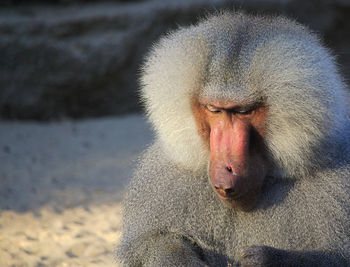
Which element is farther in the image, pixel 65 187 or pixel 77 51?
pixel 77 51

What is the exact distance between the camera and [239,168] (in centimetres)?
270

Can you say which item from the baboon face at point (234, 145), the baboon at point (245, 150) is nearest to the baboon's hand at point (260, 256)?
the baboon at point (245, 150)

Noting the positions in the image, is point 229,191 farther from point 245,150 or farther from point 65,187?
point 65,187

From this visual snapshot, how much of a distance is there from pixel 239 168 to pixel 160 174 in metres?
0.66

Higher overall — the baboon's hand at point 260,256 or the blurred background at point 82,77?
the blurred background at point 82,77

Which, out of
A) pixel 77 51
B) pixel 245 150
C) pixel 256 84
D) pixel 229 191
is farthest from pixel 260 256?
pixel 77 51

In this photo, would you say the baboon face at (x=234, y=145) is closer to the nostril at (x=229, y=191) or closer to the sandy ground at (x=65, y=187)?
the nostril at (x=229, y=191)

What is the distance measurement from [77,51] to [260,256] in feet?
16.9

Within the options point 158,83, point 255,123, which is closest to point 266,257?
point 255,123

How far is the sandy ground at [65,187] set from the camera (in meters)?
4.26

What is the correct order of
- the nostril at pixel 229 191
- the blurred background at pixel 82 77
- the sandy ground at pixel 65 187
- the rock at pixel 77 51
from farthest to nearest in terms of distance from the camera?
the rock at pixel 77 51, the blurred background at pixel 82 77, the sandy ground at pixel 65 187, the nostril at pixel 229 191

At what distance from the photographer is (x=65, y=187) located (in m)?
5.47

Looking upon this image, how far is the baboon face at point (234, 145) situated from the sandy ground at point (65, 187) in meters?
1.23

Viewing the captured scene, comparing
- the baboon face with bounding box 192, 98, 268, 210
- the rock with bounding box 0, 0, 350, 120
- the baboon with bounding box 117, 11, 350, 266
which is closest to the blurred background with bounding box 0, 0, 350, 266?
the rock with bounding box 0, 0, 350, 120
